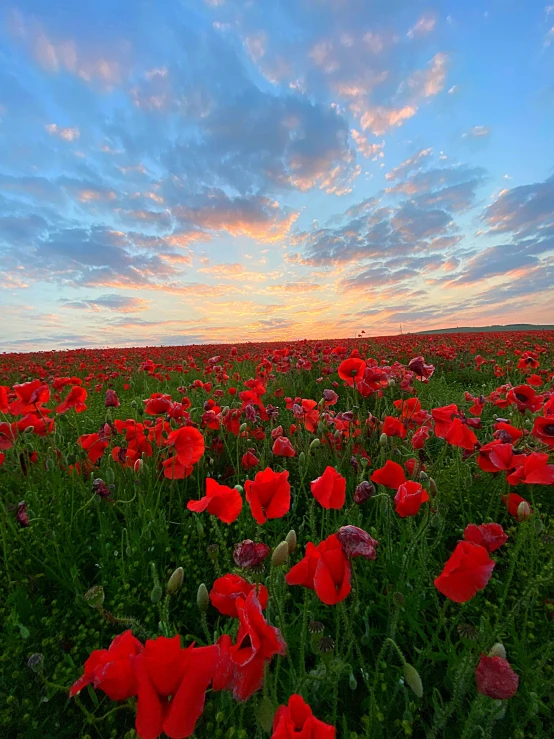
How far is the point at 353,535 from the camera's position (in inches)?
38.1

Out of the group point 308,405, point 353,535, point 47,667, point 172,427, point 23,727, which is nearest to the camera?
point 353,535

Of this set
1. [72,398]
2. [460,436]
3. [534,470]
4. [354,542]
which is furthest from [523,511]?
[72,398]

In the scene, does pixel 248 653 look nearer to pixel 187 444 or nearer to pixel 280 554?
pixel 280 554

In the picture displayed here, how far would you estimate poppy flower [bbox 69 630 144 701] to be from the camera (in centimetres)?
74

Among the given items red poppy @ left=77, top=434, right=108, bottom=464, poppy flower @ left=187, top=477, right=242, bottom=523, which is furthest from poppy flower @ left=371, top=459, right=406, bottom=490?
red poppy @ left=77, top=434, right=108, bottom=464

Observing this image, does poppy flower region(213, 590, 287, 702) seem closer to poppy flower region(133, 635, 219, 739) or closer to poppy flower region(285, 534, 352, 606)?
poppy flower region(133, 635, 219, 739)

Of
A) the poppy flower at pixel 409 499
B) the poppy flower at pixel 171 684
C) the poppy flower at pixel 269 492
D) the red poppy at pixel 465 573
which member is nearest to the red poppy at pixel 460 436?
the poppy flower at pixel 409 499

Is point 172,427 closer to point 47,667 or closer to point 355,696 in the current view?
point 47,667

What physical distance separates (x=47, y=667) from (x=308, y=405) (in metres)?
1.87

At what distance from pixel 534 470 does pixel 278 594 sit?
111cm

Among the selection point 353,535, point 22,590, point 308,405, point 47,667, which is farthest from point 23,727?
point 308,405

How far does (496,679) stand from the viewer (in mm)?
867

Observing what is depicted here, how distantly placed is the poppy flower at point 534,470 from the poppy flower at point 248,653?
48.7 inches

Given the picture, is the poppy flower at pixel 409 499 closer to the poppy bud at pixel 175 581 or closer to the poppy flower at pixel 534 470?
the poppy flower at pixel 534 470
